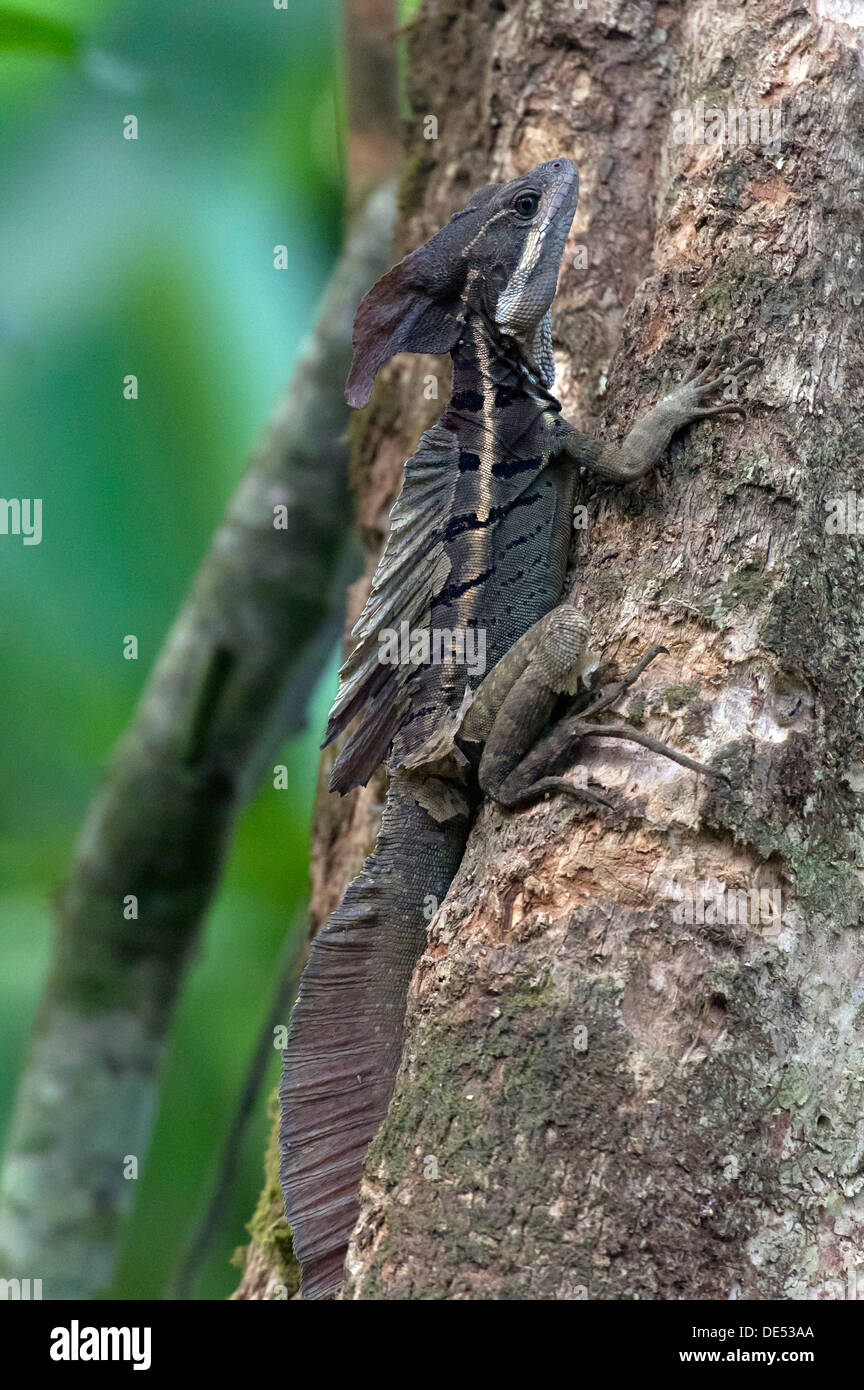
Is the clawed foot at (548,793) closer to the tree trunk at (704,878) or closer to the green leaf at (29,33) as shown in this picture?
the tree trunk at (704,878)

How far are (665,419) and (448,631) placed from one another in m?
0.94

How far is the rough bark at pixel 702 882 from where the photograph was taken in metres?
2.58

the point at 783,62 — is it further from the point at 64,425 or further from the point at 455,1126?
the point at 64,425

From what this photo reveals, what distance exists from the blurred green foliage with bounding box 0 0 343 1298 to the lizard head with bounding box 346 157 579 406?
4.48 metres

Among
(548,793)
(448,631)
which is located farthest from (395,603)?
(548,793)

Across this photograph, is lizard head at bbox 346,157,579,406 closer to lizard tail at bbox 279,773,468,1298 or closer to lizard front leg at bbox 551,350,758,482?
lizard front leg at bbox 551,350,758,482

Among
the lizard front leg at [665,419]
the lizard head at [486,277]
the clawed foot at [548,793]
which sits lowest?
the clawed foot at [548,793]

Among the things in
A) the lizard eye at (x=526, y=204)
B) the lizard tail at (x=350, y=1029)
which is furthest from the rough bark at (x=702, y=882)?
the lizard eye at (x=526, y=204)

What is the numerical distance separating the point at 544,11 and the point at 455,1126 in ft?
14.4

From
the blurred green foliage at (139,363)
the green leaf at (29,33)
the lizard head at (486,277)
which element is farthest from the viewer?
the blurred green foliage at (139,363)

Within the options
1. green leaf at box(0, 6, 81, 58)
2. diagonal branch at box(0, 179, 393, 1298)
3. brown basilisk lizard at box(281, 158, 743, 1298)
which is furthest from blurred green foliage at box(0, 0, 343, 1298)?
brown basilisk lizard at box(281, 158, 743, 1298)

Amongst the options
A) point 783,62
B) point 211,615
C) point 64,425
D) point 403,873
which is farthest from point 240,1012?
point 783,62

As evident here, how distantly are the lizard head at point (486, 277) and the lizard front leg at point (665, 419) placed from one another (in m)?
0.80

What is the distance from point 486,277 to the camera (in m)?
4.06
